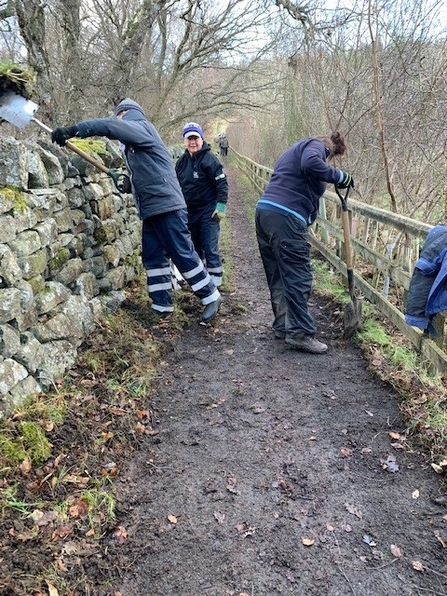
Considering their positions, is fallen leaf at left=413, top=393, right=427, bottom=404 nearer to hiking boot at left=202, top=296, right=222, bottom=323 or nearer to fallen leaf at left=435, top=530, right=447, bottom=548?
fallen leaf at left=435, top=530, right=447, bottom=548

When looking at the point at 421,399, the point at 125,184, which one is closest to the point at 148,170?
the point at 125,184

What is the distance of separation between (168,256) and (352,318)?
1967 millimetres

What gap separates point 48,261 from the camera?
390 centimetres

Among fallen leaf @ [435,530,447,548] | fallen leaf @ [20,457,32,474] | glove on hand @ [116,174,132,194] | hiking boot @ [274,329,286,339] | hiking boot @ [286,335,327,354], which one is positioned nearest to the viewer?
fallen leaf @ [435,530,447,548]

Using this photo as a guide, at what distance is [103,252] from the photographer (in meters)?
5.02

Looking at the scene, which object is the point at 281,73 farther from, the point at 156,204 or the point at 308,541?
the point at 308,541

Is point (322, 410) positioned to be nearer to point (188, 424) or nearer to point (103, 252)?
point (188, 424)

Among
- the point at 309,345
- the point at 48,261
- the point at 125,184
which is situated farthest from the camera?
the point at 125,184

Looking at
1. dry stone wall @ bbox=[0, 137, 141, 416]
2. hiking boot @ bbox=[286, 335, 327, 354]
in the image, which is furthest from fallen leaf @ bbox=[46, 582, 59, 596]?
hiking boot @ bbox=[286, 335, 327, 354]

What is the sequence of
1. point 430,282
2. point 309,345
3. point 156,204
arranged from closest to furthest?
point 430,282
point 309,345
point 156,204

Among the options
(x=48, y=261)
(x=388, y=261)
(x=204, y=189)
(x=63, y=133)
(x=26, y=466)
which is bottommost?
(x=26, y=466)

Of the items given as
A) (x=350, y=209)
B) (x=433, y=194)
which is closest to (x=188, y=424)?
(x=350, y=209)

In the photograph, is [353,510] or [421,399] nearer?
[353,510]

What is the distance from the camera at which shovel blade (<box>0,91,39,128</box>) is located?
401 centimetres
